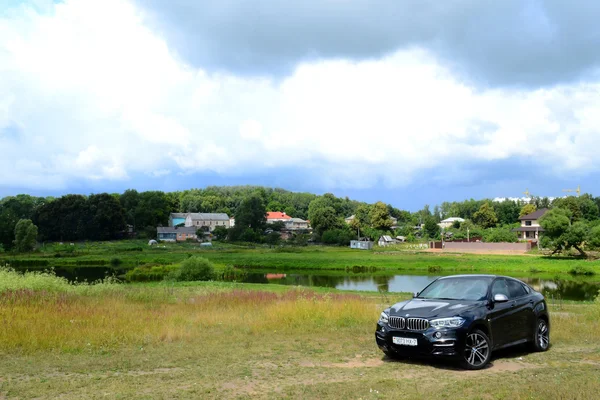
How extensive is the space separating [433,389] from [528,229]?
10730cm

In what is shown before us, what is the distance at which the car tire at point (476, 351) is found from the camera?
967 centimetres

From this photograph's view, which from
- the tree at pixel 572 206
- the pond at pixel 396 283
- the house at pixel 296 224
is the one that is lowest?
the pond at pixel 396 283

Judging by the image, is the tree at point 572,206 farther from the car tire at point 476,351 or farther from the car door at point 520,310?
the car tire at point 476,351

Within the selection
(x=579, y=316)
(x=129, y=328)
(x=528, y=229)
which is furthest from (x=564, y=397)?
(x=528, y=229)

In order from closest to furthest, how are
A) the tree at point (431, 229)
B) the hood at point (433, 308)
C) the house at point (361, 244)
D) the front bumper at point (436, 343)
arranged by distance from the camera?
the front bumper at point (436, 343) → the hood at point (433, 308) → the house at point (361, 244) → the tree at point (431, 229)

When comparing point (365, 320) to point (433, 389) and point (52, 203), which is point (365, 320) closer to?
point (433, 389)

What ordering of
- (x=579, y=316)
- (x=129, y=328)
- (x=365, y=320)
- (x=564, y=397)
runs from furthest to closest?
(x=579, y=316)
(x=365, y=320)
(x=129, y=328)
(x=564, y=397)

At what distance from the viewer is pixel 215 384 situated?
8414 mm

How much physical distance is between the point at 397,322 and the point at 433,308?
2.60 feet

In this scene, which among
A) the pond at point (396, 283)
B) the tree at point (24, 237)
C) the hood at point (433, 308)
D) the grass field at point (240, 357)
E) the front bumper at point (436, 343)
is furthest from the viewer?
the tree at point (24, 237)

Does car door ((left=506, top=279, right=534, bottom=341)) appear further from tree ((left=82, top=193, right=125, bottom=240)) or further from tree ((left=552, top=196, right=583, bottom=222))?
tree ((left=82, top=193, right=125, bottom=240))

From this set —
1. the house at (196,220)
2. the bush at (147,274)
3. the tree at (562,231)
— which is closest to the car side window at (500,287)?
the bush at (147,274)

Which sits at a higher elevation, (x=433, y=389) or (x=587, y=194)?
(x=587, y=194)

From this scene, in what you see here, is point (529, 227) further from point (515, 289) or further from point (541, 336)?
point (515, 289)
